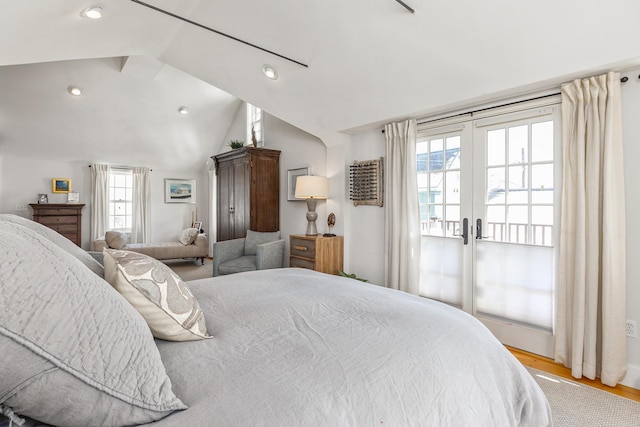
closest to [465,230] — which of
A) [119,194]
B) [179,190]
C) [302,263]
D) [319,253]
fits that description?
[319,253]

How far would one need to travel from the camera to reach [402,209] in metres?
3.55

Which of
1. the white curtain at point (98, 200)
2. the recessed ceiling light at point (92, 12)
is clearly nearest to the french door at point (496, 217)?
the recessed ceiling light at point (92, 12)

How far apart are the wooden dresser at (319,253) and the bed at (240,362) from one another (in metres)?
2.57

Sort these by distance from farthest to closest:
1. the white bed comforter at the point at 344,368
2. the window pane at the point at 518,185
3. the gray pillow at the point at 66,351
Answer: the window pane at the point at 518,185, the white bed comforter at the point at 344,368, the gray pillow at the point at 66,351

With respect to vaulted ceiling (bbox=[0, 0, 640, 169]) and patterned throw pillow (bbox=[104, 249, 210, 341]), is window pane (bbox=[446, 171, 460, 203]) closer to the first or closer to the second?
vaulted ceiling (bbox=[0, 0, 640, 169])

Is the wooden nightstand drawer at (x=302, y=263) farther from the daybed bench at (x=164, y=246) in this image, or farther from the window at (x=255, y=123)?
the daybed bench at (x=164, y=246)

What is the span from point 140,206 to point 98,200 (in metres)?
0.79

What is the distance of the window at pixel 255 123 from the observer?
6238mm

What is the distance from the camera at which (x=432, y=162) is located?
11.4ft

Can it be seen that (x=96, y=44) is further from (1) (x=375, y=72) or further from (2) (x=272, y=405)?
(2) (x=272, y=405)

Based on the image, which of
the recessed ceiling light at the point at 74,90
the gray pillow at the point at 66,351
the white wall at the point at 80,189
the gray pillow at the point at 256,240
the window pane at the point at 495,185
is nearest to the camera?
the gray pillow at the point at 66,351

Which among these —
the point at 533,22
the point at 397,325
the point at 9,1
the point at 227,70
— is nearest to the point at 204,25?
the point at 227,70

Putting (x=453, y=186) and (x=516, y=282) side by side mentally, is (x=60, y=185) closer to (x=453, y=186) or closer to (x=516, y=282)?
(x=453, y=186)

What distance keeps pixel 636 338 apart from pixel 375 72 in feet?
9.12
